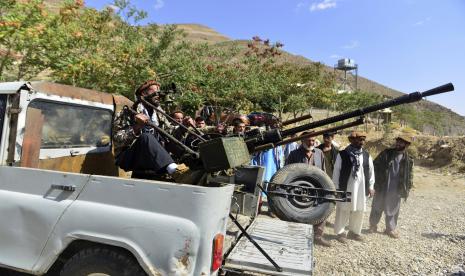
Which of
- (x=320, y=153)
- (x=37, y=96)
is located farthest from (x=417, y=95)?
(x=37, y=96)

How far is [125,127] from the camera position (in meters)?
4.02

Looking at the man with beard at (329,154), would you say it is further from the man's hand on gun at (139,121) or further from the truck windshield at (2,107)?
the truck windshield at (2,107)

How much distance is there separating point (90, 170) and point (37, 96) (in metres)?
0.96

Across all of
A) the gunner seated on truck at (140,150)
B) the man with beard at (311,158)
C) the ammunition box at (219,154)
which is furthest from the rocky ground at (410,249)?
the gunner seated on truck at (140,150)

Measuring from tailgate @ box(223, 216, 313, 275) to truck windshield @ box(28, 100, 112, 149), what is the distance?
1.74 m

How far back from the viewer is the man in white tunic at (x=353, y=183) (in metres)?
6.18

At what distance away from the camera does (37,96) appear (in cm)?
332

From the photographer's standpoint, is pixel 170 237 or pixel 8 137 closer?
pixel 170 237

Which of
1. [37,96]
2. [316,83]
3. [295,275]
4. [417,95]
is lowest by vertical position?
[295,275]

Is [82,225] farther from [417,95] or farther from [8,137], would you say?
[417,95]

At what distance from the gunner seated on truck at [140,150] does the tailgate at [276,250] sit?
35.0 inches

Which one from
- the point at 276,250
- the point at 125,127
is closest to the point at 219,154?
the point at 276,250

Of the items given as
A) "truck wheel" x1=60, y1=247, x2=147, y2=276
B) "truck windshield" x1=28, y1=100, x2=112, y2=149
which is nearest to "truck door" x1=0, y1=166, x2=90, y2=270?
"truck wheel" x1=60, y1=247, x2=147, y2=276

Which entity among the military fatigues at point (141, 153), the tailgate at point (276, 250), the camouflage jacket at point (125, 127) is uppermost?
the camouflage jacket at point (125, 127)
